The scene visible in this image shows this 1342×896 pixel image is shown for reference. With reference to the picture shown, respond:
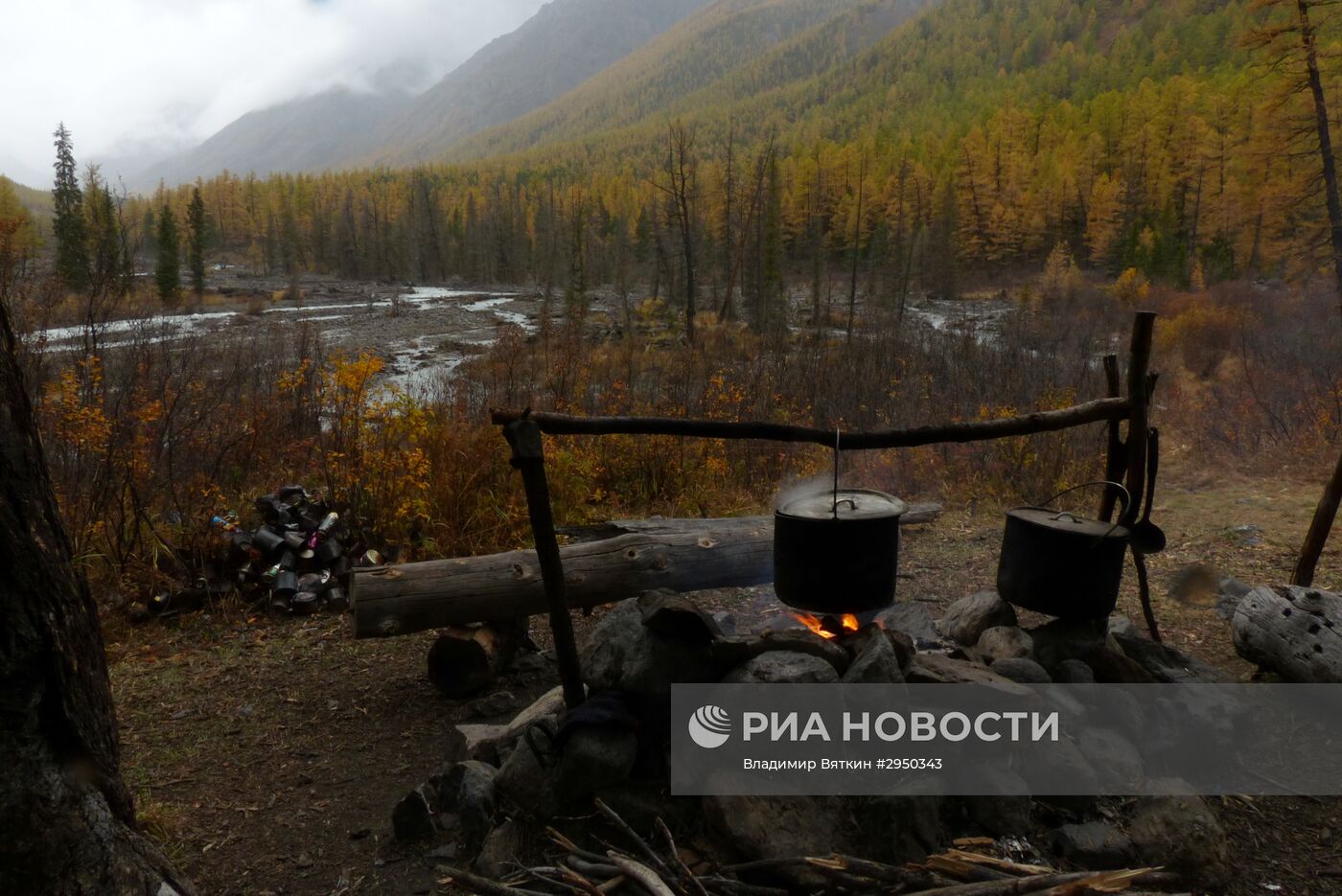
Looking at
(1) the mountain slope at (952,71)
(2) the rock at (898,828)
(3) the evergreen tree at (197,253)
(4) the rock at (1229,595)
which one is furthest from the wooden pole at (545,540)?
(1) the mountain slope at (952,71)

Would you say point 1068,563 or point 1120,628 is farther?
point 1120,628

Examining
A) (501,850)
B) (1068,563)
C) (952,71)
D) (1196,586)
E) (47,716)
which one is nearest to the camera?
(47,716)

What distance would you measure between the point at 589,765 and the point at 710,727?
451 mm

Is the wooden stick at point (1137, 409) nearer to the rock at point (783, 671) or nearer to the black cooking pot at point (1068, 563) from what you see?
the black cooking pot at point (1068, 563)

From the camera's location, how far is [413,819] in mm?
2840

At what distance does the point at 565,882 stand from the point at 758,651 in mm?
1070

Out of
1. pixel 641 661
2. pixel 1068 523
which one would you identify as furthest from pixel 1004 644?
pixel 641 661

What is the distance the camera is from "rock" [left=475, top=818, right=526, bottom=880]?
2570mm

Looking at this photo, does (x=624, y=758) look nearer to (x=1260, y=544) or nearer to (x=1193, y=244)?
(x=1260, y=544)

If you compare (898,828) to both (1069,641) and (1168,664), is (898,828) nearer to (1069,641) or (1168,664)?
(1069,641)

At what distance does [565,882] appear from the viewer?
7.81ft

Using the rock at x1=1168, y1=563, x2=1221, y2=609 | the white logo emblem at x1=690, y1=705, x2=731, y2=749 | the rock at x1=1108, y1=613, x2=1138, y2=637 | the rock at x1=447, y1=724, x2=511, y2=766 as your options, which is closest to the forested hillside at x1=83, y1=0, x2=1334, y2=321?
the rock at x1=1168, y1=563, x2=1221, y2=609

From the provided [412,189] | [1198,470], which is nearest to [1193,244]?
[1198,470]

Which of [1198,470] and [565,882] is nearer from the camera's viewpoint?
[565,882]
